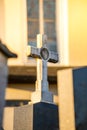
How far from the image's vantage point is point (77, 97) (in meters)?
4.55

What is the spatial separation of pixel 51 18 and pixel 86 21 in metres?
0.86

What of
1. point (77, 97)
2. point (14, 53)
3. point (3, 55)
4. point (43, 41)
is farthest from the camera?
point (14, 53)

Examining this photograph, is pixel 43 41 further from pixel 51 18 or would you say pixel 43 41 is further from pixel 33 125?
pixel 51 18

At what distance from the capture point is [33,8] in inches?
477

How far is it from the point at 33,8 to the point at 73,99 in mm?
7763

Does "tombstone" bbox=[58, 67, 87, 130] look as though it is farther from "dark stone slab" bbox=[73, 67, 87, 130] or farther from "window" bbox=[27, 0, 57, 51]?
"window" bbox=[27, 0, 57, 51]

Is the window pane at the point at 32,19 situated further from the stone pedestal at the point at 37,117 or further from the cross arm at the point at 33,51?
the stone pedestal at the point at 37,117

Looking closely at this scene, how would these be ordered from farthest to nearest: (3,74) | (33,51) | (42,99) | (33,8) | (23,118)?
(33,8) < (3,74) < (33,51) < (42,99) < (23,118)

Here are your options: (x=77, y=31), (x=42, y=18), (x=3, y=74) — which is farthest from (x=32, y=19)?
(x=3, y=74)

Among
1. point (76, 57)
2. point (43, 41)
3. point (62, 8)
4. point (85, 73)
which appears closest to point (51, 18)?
point (62, 8)

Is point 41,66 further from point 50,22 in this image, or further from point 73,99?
point 50,22

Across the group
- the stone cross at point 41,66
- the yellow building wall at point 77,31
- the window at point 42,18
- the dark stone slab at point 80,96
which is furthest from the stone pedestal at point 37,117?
the window at point 42,18

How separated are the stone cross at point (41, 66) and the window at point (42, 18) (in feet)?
15.3

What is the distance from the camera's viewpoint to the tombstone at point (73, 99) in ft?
14.6
